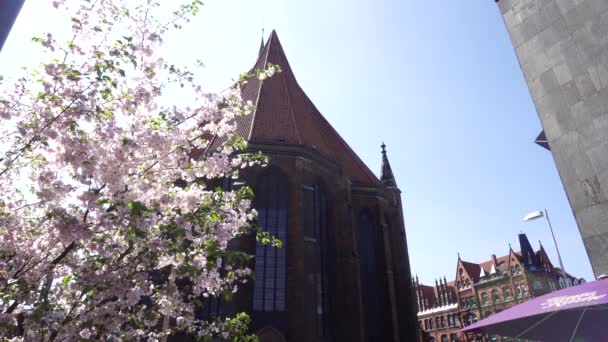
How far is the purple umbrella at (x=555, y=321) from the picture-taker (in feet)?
17.4

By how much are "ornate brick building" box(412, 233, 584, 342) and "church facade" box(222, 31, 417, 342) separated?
3606cm

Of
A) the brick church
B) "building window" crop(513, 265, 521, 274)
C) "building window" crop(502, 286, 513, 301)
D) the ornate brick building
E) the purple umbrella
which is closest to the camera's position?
the purple umbrella

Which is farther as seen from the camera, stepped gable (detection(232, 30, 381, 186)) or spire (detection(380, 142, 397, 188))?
spire (detection(380, 142, 397, 188))

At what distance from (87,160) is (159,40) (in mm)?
1761

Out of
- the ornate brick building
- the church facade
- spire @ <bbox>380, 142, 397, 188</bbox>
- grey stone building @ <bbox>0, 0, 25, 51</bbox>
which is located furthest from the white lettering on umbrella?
the ornate brick building

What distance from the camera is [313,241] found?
16516mm

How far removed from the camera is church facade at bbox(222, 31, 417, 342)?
15.2 m

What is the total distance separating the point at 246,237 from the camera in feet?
51.5

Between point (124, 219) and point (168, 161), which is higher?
point (168, 161)

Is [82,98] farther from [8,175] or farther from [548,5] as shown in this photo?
[548,5]

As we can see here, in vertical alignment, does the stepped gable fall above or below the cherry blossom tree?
above

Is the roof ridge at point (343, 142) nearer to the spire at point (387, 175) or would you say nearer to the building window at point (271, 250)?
the spire at point (387, 175)

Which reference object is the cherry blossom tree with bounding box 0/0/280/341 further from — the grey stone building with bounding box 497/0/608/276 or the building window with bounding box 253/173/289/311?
the building window with bounding box 253/173/289/311

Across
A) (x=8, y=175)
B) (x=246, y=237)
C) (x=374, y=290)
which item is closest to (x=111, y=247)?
(x=8, y=175)
